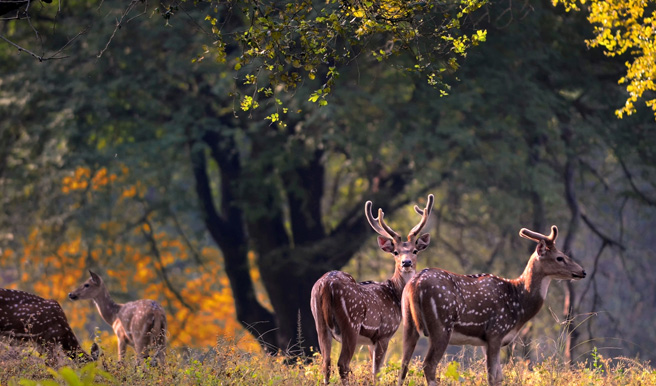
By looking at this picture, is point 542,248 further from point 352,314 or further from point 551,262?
point 352,314

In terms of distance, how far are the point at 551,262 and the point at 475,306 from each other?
3.97 ft

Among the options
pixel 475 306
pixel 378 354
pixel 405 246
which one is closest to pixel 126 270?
pixel 405 246

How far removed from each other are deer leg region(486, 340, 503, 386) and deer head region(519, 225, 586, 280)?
1.10 meters

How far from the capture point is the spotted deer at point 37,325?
36.3 ft

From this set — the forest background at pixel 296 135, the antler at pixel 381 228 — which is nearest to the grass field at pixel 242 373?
the antler at pixel 381 228

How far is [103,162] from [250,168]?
9.66ft

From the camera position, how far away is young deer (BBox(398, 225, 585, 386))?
386 inches

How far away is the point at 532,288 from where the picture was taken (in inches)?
418

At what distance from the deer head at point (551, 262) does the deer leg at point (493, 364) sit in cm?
110

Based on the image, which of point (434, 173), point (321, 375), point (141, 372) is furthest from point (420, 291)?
point (434, 173)

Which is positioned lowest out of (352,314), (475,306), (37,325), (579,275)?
(37,325)

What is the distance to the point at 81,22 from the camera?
63.1 feet

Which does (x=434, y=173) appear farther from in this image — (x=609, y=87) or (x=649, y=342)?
(x=649, y=342)

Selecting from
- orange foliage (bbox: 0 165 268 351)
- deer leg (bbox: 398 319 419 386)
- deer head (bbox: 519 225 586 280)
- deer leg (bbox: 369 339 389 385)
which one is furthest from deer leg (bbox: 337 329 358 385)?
orange foliage (bbox: 0 165 268 351)
